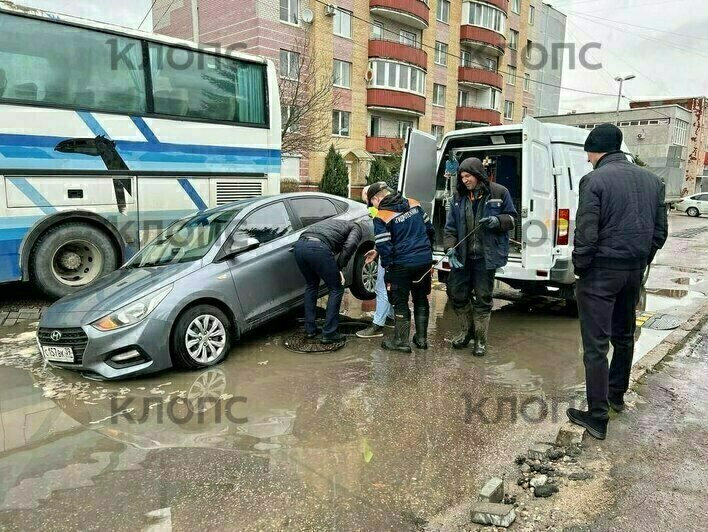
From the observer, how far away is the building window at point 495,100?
39.1 metres

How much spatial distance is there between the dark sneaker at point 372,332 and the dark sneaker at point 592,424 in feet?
8.31

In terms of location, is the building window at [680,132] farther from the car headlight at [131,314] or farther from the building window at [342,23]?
the car headlight at [131,314]

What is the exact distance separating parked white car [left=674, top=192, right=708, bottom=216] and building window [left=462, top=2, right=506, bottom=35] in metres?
18.1

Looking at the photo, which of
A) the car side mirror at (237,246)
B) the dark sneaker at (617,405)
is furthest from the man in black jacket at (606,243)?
the car side mirror at (237,246)

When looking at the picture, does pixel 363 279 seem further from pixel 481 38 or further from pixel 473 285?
pixel 481 38

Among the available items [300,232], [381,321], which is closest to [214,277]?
[300,232]

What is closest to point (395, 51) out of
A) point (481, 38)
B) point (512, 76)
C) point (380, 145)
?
point (380, 145)

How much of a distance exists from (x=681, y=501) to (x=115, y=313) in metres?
4.14

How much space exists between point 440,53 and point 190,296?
35.2m

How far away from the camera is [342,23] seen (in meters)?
28.8

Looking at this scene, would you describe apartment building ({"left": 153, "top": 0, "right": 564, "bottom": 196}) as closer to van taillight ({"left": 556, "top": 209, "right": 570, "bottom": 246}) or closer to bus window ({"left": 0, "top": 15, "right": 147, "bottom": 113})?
bus window ({"left": 0, "top": 15, "right": 147, "bottom": 113})

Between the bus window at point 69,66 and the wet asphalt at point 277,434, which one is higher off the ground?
the bus window at point 69,66

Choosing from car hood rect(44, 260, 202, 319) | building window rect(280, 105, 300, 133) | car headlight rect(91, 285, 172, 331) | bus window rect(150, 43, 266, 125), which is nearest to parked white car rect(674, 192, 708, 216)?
building window rect(280, 105, 300, 133)

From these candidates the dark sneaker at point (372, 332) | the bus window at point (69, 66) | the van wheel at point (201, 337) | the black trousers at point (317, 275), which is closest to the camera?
the van wheel at point (201, 337)
